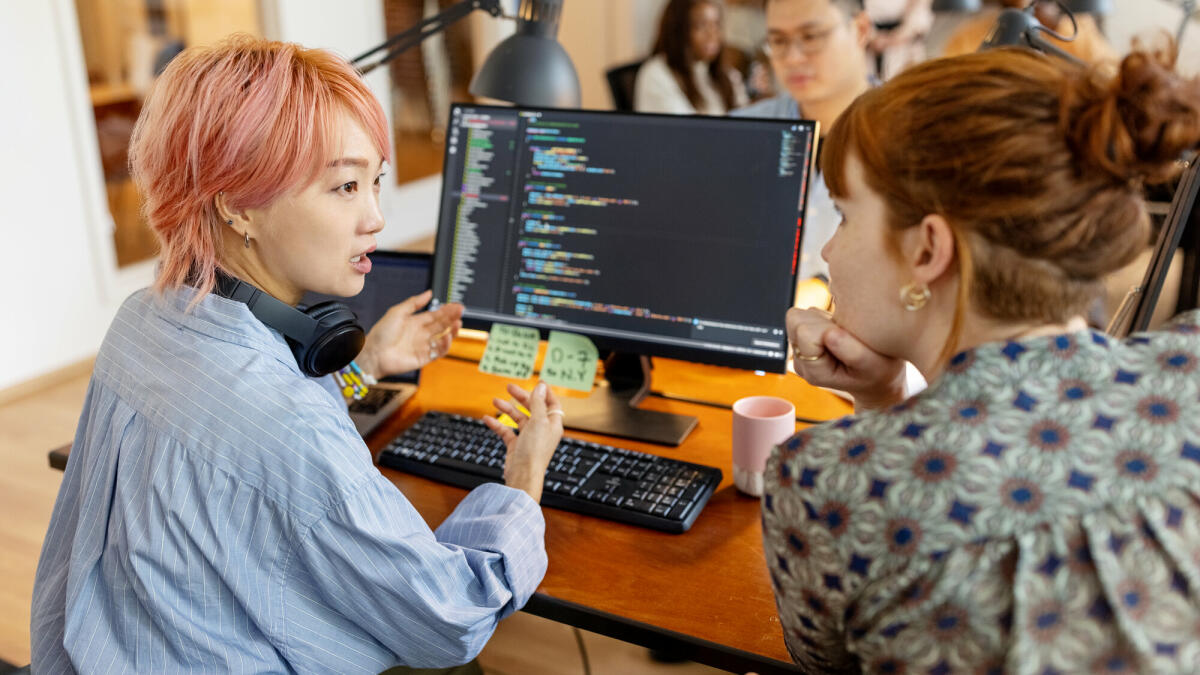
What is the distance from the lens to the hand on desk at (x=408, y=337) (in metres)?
1.43

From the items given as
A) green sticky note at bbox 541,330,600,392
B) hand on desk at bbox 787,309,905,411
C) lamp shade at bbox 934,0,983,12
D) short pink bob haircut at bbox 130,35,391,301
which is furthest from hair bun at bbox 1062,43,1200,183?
lamp shade at bbox 934,0,983,12

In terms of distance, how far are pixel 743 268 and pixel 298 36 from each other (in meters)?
3.52

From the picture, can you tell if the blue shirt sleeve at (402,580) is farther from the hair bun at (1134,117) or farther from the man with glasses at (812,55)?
the man with glasses at (812,55)

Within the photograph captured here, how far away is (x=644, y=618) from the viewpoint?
3.25 feet

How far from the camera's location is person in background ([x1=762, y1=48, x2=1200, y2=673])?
0.71m

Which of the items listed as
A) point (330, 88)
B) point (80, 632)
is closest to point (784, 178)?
point (330, 88)

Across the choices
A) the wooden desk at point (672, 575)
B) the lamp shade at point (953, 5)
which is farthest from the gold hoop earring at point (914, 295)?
the lamp shade at point (953, 5)

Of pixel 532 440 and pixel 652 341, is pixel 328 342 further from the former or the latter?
pixel 652 341

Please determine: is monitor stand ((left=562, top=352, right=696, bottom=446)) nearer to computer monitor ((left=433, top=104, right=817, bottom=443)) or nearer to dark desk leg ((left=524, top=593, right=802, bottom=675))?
computer monitor ((left=433, top=104, right=817, bottom=443))

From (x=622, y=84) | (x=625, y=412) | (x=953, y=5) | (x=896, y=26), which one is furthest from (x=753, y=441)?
(x=896, y=26)

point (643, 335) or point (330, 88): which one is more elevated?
point (330, 88)

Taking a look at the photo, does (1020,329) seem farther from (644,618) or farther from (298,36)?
(298,36)

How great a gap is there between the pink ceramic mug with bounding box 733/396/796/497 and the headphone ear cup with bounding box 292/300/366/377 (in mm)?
491

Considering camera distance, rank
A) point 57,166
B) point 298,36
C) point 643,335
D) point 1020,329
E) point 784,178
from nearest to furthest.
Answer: point 1020,329, point 784,178, point 643,335, point 57,166, point 298,36
